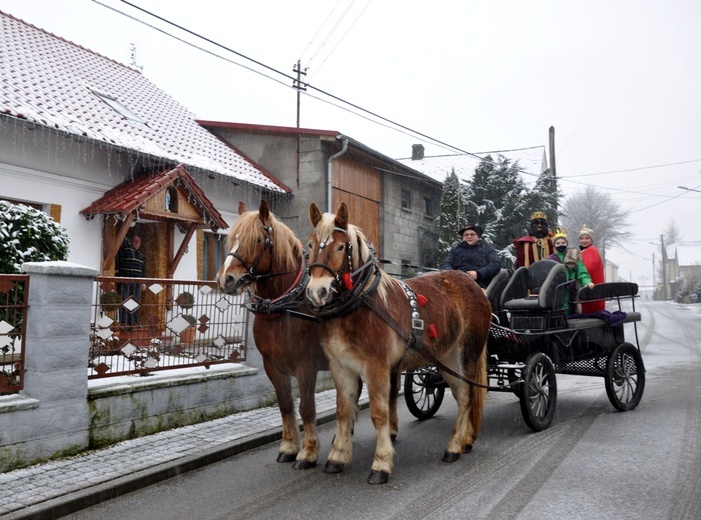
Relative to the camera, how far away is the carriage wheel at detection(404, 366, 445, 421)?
654 centimetres

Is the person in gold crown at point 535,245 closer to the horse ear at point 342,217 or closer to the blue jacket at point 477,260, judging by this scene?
the blue jacket at point 477,260

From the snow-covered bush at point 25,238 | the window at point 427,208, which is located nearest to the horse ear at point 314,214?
the snow-covered bush at point 25,238

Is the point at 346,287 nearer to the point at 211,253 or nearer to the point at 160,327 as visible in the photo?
the point at 160,327

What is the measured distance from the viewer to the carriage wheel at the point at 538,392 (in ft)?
19.0

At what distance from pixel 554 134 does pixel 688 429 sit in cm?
2044

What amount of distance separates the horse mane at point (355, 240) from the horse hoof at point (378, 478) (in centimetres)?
130

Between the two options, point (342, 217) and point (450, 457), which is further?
point (450, 457)

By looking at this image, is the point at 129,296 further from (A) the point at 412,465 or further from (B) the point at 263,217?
(A) the point at 412,465

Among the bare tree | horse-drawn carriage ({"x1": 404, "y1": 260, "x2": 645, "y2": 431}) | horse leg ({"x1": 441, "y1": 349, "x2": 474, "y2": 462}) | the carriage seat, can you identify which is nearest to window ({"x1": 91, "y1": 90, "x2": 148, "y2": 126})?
horse-drawn carriage ({"x1": 404, "y1": 260, "x2": 645, "y2": 431})

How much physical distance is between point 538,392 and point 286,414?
2.62m

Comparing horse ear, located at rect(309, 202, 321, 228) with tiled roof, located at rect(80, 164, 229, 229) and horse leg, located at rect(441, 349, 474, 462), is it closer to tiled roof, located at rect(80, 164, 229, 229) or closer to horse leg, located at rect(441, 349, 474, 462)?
horse leg, located at rect(441, 349, 474, 462)

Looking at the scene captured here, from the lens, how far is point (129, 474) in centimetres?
465

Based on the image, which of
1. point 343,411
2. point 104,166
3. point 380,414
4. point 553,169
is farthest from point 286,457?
point 553,169

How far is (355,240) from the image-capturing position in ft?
15.0
